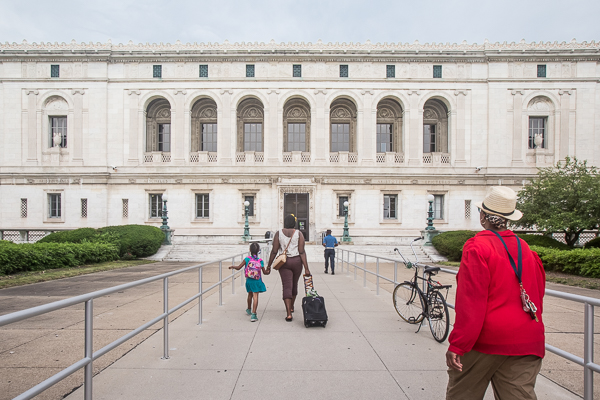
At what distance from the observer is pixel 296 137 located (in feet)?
123

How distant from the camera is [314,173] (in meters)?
34.2

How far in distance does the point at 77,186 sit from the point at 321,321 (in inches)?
1321

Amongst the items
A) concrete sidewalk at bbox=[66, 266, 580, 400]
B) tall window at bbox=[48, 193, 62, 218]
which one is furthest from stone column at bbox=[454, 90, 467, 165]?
tall window at bbox=[48, 193, 62, 218]

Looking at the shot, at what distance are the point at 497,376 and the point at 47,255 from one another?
60.4 ft

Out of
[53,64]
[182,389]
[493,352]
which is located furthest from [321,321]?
[53,64]

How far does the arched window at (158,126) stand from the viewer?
121 ft

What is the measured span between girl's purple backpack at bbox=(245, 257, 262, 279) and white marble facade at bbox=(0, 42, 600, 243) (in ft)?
83.8

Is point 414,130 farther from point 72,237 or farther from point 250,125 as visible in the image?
point 72,237

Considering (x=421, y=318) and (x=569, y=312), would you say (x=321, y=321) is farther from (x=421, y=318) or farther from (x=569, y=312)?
(x=569, y=312)

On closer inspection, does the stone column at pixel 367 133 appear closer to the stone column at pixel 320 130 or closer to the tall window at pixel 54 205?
the stone column at pixel 320 130

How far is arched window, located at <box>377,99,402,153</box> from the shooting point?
37.1 metres

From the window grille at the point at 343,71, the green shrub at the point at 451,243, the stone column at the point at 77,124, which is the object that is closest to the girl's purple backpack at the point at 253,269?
the green shrub at the point at 451,243

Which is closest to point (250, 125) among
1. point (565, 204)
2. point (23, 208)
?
point (23, 208)

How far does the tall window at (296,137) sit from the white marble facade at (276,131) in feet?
8.02
